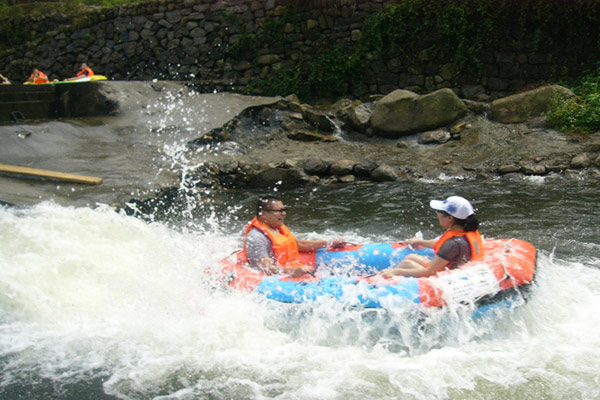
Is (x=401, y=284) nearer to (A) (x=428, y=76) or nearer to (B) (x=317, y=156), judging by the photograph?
(B) (x=317, y=156)

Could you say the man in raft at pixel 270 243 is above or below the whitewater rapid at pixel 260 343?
→ above

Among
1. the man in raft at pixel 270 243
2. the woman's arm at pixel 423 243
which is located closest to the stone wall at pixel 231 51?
the woman's arm at pixel 423 243

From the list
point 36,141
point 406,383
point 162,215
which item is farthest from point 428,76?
point 406,383

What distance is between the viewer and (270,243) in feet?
17.2

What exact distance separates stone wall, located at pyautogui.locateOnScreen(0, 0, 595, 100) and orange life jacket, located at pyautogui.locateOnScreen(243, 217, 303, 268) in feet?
30.9

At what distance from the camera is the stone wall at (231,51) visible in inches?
518

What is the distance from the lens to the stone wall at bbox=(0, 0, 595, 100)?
43.1 feet

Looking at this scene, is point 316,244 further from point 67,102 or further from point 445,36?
point 445,36

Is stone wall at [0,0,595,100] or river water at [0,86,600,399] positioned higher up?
stone wall at [0,0,595,100]

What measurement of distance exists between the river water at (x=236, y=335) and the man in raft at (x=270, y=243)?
436 mm

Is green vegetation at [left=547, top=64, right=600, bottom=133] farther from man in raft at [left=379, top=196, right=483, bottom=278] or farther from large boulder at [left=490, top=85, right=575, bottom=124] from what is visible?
man in raft at [left=379, top=196, right=483, bottom=278]

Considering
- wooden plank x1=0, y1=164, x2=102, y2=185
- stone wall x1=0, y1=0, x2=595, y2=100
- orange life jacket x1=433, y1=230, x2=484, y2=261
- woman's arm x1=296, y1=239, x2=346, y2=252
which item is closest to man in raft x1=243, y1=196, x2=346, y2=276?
woman's arm x1=296, y1=239, x2=346, y2=252

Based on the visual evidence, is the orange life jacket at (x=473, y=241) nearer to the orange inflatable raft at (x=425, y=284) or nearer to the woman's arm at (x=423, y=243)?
the orange inflatable raft at (x=425, y=284)

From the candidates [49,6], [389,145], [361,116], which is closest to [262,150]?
[361,116]
